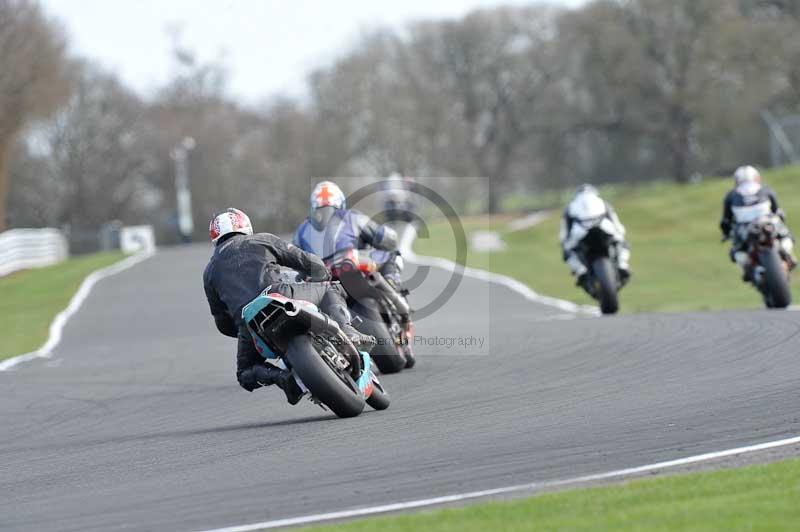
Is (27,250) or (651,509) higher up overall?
(27,250)

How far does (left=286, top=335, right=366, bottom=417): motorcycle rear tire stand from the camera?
29.5 feet

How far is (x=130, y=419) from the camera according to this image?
10750mm

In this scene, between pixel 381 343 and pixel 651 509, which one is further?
pixel 381 343

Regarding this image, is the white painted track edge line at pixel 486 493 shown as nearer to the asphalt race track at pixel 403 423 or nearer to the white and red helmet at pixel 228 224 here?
the asphalt race track at pixel 403 423

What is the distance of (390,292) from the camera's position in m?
11.8

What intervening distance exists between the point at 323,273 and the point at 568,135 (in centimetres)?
6691

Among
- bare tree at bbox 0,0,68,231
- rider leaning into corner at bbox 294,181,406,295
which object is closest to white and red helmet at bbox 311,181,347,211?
rider leaning into corner at bbox 294,181,406,295

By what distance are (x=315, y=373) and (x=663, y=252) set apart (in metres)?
27.1

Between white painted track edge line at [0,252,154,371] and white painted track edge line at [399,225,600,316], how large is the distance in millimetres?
5078

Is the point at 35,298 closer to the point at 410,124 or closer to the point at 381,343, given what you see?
the point at 381,343

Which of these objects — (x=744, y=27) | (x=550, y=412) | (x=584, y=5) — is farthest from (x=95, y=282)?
(x=584, y=5)

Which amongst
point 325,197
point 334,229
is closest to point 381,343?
point 334,229

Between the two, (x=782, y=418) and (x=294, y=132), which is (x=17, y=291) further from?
(x=294, y=132)

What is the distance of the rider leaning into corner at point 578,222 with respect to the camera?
1698 centimetres
